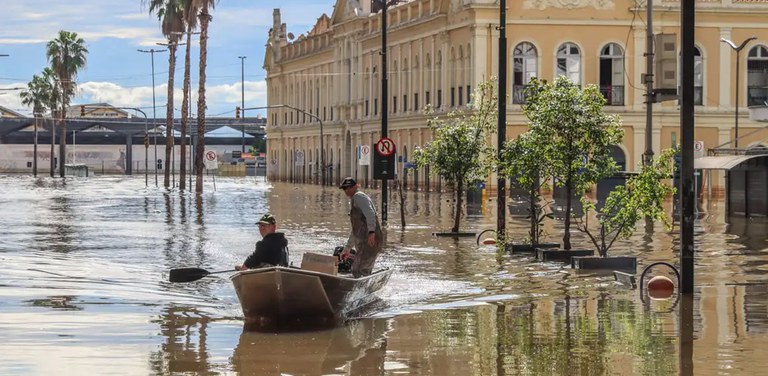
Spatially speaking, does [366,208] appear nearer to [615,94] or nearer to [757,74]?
[615,94]

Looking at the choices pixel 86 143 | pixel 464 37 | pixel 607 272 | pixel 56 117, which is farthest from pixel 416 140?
pixel 86 143

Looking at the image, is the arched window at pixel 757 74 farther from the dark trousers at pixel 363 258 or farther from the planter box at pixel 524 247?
the dark trousers at pixel 363 258

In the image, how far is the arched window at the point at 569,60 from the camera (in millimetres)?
77125

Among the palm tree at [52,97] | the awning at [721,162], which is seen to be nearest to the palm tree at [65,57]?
the palm tree at [52,97]

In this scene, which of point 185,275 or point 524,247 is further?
point 524,247

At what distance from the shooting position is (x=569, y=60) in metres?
77.3

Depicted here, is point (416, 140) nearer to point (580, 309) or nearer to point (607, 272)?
point (607, 272)

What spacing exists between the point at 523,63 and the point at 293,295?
6079cm

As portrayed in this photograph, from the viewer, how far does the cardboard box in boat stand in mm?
18406

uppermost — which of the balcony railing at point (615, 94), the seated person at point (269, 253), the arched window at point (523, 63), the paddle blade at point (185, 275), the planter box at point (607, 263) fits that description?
the arched window at point (523, 63)

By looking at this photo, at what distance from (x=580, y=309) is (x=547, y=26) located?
58828mm

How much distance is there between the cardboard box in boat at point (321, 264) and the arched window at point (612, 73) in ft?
194

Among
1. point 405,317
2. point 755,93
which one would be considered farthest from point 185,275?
point 755,93

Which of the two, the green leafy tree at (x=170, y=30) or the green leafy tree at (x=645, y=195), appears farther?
the green leafy tree at (x=170, y=30)
